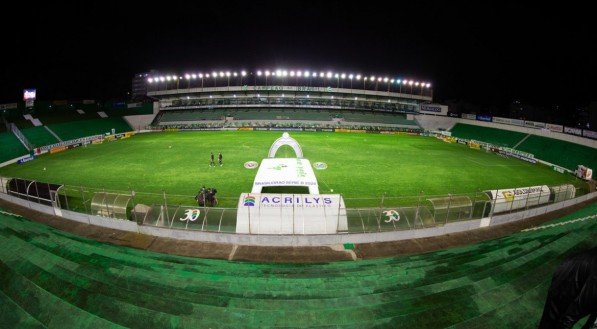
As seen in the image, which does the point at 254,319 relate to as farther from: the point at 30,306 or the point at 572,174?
the point at 572,174

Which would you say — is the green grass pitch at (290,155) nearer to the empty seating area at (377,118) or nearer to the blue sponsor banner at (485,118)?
the blue sponsor banner at (485,118)

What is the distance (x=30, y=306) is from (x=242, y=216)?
734cm

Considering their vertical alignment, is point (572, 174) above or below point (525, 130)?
below

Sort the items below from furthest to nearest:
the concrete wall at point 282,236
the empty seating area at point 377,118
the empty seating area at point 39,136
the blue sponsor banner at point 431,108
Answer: the empty seating area at point 377,118 → the blue sponsor banner at point 431,108 → the empty seating area at point 39,136 → the concrete wall at point 282,236

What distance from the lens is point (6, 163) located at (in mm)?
31109

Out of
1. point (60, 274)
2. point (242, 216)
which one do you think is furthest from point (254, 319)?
point (242, 216)

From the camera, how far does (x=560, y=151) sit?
118ft

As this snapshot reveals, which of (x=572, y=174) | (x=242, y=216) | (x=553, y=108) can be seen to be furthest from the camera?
(x=553, y=108)

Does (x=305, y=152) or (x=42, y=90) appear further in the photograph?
(x=42, y=90)

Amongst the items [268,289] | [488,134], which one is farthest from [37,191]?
[488,134]

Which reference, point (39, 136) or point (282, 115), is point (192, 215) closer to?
point (39, 136)

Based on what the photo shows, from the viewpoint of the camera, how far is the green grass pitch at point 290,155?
21953 millimetres

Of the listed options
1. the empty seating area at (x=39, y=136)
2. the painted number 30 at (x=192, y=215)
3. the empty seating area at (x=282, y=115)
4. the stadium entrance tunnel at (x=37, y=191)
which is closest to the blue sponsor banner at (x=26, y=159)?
the empty seating area at (x=39, y=136)

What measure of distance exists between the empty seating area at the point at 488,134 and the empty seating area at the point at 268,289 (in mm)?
42011
